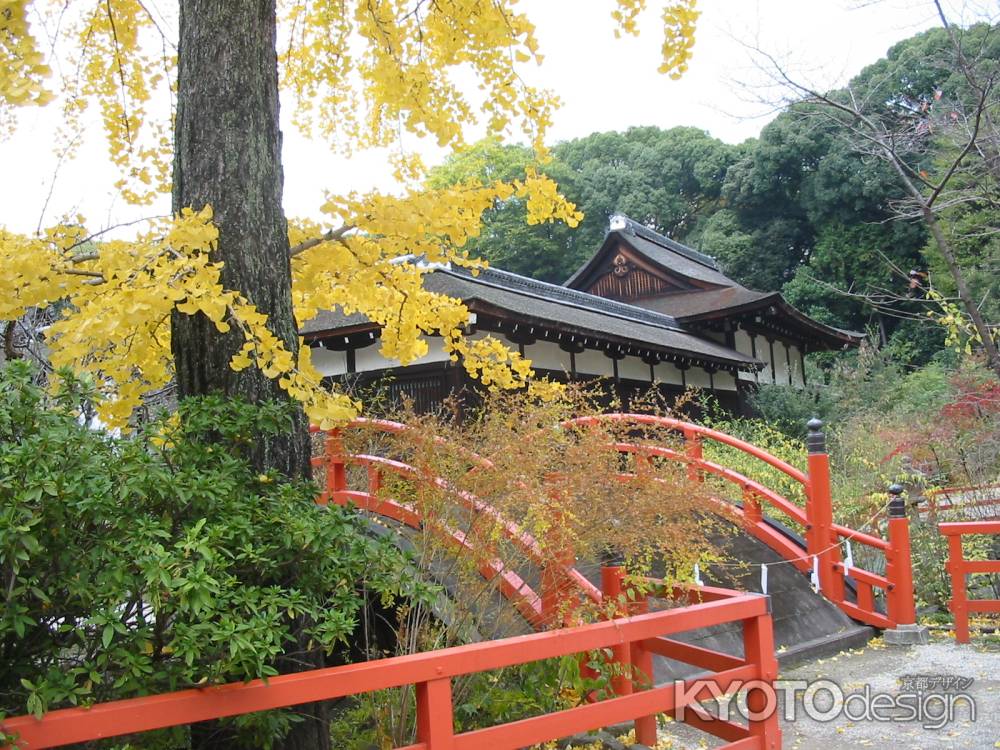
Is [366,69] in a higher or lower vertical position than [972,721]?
higher

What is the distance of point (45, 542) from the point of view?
1.85 m

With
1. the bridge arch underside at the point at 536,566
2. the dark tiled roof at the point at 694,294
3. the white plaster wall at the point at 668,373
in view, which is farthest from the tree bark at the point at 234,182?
the dark tiled roof at the point at 694,294

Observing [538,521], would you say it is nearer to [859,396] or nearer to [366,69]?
[366,69]

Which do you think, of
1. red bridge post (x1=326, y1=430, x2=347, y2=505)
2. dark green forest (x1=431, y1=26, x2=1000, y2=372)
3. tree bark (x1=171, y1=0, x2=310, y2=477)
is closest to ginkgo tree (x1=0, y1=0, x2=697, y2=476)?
tree bark (x1=171, y1=0, x2=310, y2=477)

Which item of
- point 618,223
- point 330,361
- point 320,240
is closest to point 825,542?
point 320,240

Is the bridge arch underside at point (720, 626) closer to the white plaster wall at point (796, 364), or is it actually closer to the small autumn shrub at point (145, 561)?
the small autumn shrub at point (145, 561)

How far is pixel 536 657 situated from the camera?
2494mm

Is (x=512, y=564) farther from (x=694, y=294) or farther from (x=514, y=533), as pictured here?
(x=694, y=294)

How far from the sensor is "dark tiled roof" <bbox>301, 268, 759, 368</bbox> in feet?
34.0

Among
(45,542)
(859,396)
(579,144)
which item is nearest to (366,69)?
(45,542)

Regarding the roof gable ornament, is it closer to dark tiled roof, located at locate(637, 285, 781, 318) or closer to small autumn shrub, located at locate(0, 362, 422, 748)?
dark tiled roof, located at locate(637, 285, 781, 318)

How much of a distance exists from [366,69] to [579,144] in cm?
3424

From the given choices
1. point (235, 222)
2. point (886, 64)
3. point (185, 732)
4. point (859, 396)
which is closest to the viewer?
point (185, 732)

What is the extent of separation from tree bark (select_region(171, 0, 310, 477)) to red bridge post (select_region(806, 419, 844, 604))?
470cm
